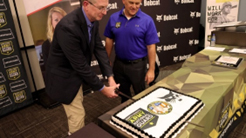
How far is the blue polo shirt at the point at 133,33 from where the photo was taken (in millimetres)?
1741

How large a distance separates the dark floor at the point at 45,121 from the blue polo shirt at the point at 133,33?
1038mm

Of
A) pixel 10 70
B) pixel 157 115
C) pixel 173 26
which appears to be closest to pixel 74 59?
pixel 157 115

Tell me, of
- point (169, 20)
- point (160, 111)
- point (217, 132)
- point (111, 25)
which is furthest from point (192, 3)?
point (160, 111)

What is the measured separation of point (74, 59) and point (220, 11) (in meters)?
3.92

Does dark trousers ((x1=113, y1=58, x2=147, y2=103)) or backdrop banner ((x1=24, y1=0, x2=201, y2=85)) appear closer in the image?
dark trousers ((x1=113, y1=58, x2=147, y2=103))

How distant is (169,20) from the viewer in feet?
12.3

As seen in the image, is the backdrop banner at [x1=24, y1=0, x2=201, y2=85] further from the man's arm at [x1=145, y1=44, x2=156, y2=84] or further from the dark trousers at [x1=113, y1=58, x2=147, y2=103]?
the man's arm at [x1=145, y1=44, x2=156, y2=84]

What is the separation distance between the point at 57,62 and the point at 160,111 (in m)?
0.77

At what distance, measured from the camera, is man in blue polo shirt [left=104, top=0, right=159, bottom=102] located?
5.71ft

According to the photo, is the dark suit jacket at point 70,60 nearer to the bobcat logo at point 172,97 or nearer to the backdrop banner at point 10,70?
the bobcat logo at point 172,97

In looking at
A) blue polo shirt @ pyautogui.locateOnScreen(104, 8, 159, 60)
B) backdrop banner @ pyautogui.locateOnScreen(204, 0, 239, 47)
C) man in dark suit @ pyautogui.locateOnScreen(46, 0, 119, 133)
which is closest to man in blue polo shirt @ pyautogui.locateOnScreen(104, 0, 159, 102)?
blue polo shirt @ pyautogui.locateOnScreen(104, 8, 159, 60)

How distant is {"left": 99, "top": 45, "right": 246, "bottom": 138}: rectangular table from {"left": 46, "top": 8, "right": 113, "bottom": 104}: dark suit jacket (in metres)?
0.37

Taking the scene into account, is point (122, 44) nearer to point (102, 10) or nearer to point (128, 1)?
point (128, 1)

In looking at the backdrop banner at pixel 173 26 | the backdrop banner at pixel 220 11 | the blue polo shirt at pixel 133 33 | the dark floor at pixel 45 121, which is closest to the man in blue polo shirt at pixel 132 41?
the blue polo shirt at pixel 133 33
